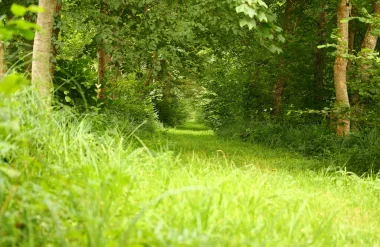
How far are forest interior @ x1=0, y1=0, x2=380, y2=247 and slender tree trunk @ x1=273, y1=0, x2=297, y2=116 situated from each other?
2.8 inches

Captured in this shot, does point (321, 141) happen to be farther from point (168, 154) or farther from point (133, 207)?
point (133, 207)

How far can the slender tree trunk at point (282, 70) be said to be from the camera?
50.0 feet

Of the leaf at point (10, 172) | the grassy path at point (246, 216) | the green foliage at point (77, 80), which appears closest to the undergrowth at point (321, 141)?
the grassy path at point (246, 216)

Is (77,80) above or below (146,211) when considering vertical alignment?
above

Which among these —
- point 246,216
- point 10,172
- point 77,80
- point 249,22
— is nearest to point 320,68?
point 77,80

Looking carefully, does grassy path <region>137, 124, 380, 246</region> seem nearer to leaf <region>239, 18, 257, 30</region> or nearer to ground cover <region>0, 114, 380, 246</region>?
ground cover <region>0, 114, 380, 246</region>

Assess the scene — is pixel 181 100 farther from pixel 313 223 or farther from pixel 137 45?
pixel 313 223

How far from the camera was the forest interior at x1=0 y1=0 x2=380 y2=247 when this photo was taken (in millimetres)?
2585

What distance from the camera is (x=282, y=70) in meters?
15.4

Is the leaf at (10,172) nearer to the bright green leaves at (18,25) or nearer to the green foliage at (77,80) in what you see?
the bright green leaves at (18,25)

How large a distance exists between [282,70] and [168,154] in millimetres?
11551

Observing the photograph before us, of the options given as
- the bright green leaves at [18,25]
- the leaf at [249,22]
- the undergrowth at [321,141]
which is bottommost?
the undergrowth at [321,141]

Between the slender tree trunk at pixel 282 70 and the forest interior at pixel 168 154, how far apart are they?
2.8 inches

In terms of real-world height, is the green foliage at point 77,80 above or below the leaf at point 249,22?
below
